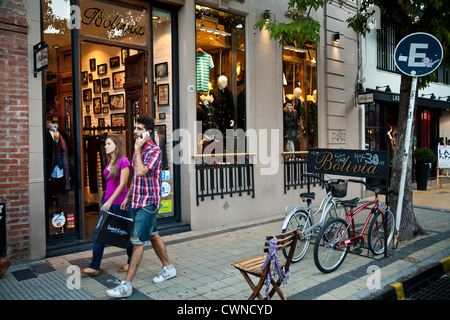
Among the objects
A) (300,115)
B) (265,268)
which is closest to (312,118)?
(300,115)

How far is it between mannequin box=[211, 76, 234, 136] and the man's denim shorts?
422 centimetres

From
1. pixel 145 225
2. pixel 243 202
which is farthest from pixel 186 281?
pixel 243 202

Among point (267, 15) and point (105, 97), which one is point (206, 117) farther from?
point (267, 15)

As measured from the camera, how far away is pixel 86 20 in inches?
269

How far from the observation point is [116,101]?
851 cm

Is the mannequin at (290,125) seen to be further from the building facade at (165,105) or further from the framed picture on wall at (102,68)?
the framed picture on wall at (102,68)

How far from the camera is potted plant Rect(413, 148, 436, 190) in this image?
13.7 meters

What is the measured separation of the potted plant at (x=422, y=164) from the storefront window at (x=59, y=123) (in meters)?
11.9

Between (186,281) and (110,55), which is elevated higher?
(110,55)

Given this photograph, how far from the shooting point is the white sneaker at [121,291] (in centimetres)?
433

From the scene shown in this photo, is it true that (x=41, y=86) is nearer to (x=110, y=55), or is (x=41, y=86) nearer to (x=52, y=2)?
(x=52, y=2)

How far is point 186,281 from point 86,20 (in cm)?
483

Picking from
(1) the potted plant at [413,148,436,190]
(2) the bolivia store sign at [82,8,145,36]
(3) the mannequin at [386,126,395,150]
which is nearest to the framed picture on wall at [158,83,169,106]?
(2) the bolivia store sign at [82,8,145,36]

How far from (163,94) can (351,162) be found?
398cm
